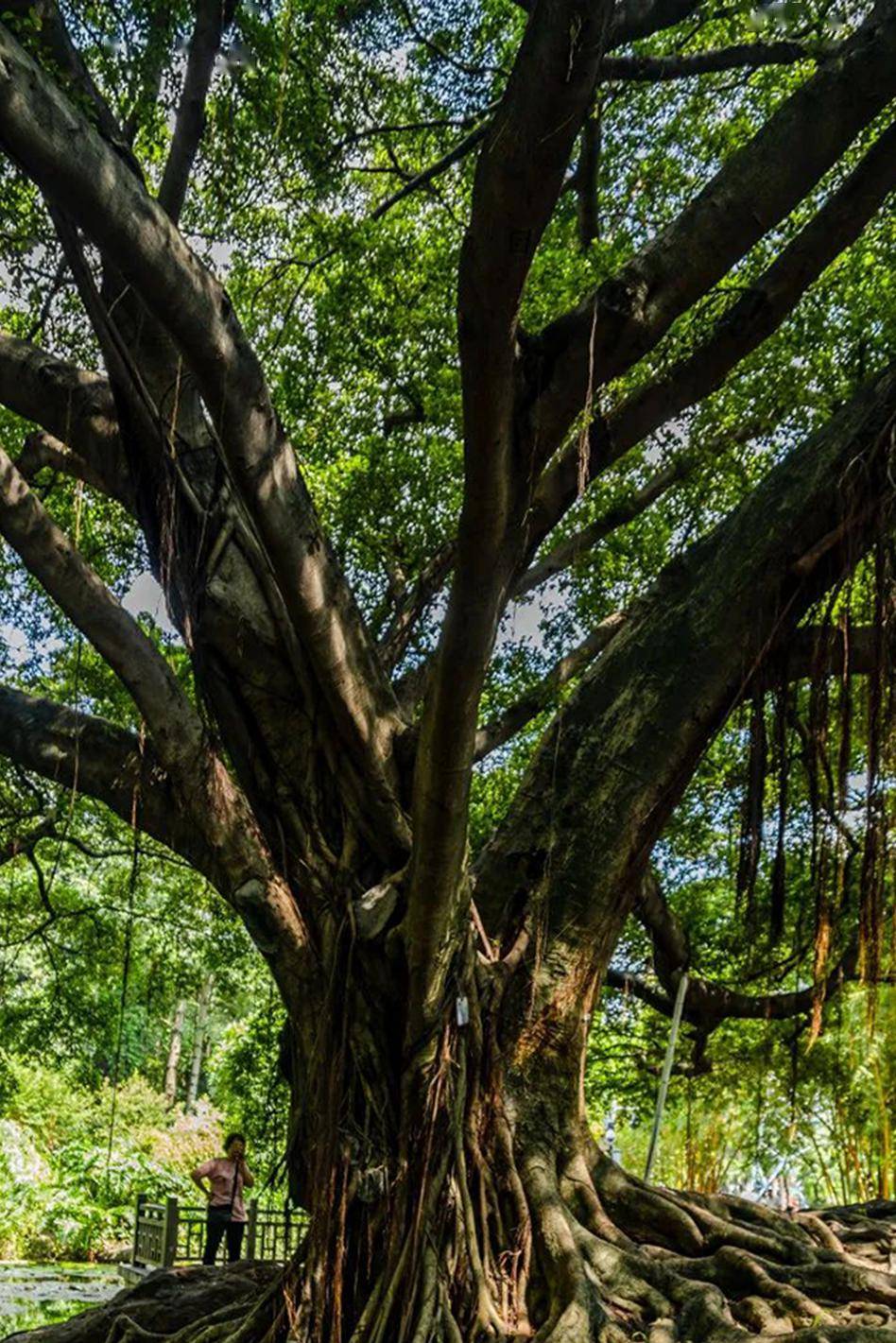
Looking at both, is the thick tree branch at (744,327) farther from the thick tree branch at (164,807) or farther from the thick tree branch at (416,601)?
the thick tree branch at (416,601)

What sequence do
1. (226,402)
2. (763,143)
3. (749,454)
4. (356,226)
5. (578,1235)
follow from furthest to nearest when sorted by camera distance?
(749,454), (356,226), (578,1235), (226,402), (763,143)

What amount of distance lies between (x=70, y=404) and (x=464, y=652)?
89.2 inches

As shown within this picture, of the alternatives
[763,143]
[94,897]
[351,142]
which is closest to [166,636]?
[351,142]

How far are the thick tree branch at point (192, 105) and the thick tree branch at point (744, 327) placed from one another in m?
1.87

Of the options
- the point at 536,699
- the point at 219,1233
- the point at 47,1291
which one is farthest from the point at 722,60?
the point at 47,1291

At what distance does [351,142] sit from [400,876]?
3.93 metres

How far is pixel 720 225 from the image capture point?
3.23 metres

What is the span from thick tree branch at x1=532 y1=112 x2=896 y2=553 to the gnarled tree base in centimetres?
231

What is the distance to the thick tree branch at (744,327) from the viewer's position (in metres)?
3.69

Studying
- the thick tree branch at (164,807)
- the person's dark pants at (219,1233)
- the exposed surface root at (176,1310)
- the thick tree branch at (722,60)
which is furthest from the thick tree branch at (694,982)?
the thick tree branch at (722,60)

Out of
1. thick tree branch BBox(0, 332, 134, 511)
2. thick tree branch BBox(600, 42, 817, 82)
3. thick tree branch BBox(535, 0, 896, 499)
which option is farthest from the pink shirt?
thick tree branch BBox(600, 42, 817, 82)

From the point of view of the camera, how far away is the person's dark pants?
7.83 meters

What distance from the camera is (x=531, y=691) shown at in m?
6.88

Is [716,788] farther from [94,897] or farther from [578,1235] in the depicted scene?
[94,897]
